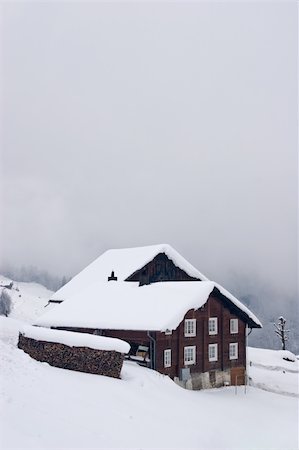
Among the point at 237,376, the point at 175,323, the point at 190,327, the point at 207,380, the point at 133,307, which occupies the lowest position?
the point at 237,376

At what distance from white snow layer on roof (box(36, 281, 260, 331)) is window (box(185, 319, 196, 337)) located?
48.8 inches

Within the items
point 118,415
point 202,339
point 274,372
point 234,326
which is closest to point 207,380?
point 202,339

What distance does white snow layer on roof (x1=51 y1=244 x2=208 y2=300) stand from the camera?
4716 cm

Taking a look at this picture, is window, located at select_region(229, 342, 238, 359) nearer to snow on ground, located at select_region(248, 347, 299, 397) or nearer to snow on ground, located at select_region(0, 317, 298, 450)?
snow on ground, located at select_region(248, 347, 299, 397)

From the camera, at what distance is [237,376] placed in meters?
35.8

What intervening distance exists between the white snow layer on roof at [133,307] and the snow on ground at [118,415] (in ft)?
16.8

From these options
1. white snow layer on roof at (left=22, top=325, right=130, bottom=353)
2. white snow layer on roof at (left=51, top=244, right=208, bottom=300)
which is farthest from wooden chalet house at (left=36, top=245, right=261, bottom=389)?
white snow layer on roof at (left=51, top=244, right=208, bottom=300)

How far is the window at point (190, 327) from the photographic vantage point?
107 feet

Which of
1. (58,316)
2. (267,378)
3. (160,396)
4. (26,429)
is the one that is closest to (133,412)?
(160,396)

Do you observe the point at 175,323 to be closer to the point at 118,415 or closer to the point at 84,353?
the point at 84,353

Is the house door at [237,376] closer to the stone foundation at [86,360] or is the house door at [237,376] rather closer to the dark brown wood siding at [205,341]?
the dark brown wood siding at [205,341]

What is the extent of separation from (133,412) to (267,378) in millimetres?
29231

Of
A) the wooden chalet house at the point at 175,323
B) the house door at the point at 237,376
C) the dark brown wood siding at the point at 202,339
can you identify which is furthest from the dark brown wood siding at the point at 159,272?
the house door at the point at 237,376

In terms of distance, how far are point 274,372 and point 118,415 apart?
3626 cm
